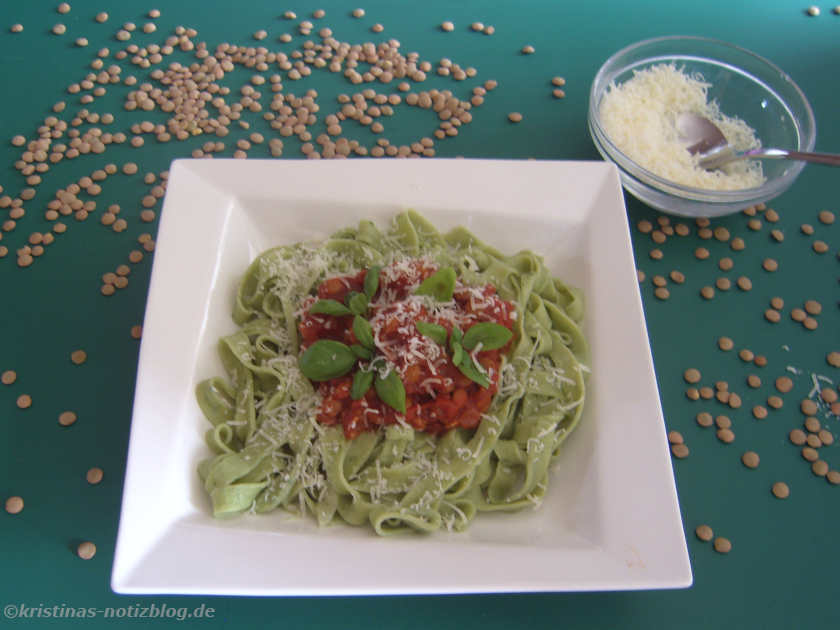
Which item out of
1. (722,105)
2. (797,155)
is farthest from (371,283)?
(722,105)

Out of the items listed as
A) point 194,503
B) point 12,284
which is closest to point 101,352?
point 12,284

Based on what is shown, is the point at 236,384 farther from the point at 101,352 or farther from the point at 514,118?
the point at 514,118

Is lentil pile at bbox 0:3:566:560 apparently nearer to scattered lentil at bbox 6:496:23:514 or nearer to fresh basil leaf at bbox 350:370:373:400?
scattered lentil at bbox 6:496:23:514

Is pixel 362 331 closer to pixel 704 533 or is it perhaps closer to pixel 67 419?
pixel 67 419

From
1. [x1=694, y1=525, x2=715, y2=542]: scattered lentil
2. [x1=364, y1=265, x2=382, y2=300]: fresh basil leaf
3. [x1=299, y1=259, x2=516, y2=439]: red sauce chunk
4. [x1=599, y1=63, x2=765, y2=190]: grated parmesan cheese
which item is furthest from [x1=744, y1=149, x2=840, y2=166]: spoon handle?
[x1=364, y1=265, x2=382, y2=300]: fresh basil leaf

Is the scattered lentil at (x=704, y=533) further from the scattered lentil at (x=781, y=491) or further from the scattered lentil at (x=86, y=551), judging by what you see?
the scattered lentil at (x=86, y=551)

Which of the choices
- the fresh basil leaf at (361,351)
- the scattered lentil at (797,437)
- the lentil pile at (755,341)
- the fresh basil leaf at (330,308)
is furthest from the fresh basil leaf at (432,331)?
the scattered lentil at (797,437)
